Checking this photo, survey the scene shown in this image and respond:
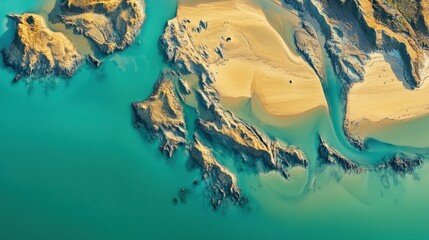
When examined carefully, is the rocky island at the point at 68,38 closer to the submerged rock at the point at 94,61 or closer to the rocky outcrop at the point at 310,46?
the submerged rock at the point at 94,61

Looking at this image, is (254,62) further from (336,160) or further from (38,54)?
(38,54)

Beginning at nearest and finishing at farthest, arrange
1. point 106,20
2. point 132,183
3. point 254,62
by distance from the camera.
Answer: point 132,183 → point 254,62 → point 106,20

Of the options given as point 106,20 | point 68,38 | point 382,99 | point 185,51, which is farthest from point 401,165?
point 68,38

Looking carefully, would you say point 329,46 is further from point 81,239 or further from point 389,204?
point 81,239

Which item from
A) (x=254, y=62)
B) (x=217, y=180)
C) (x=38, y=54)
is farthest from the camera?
(x=254, y=62)

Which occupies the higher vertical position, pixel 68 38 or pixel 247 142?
pixel 68 38

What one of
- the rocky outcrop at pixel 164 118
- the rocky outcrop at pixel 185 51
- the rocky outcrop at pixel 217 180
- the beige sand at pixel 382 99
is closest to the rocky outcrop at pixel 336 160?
the beige sand at pixel 382 99

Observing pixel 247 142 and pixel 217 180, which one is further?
pixel 247 142
